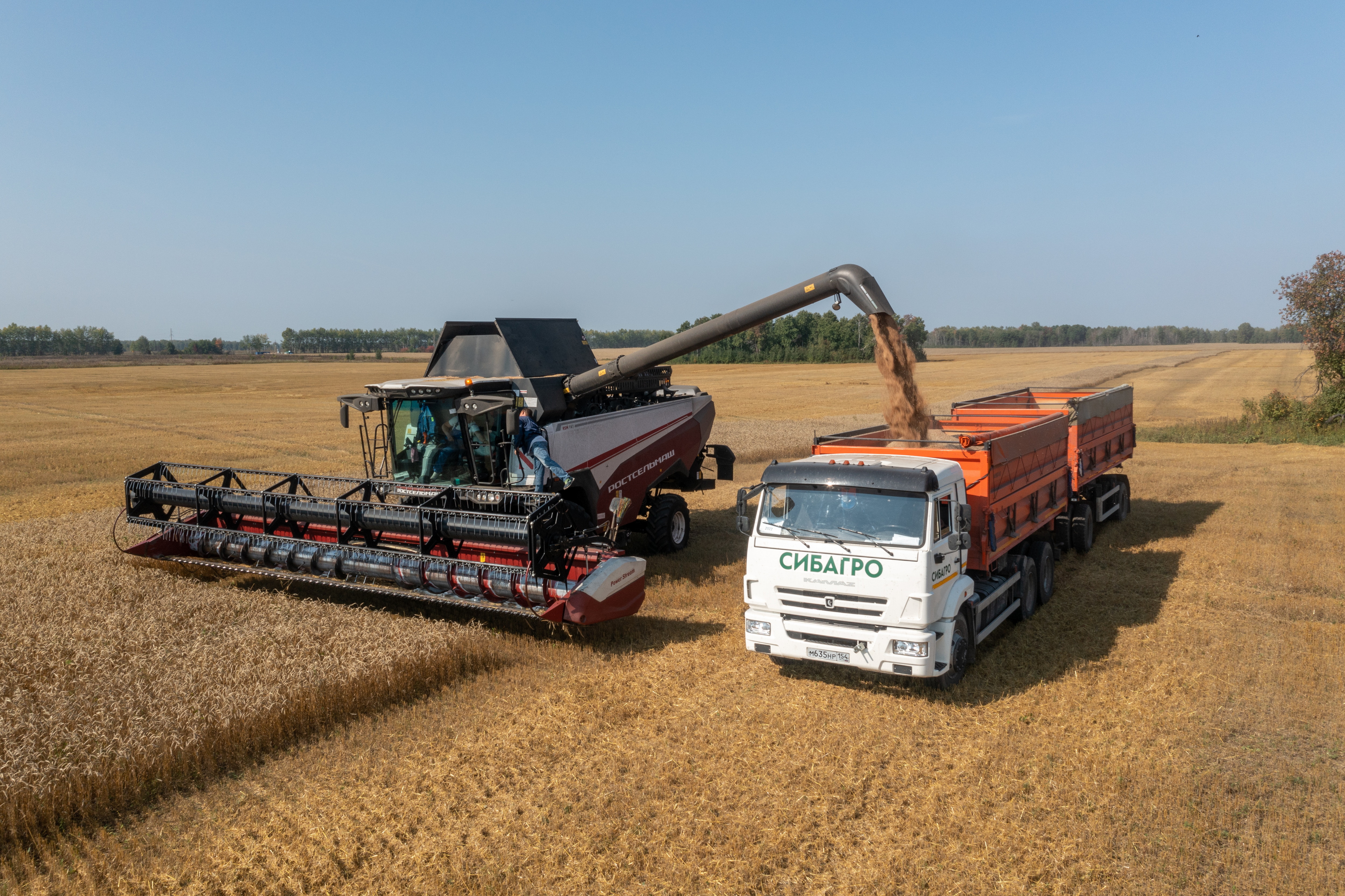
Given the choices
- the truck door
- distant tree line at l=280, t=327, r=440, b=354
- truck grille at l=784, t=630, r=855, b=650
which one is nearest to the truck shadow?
truck grille at l=784, t=630, r=855, b=650

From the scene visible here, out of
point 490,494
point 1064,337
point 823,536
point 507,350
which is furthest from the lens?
point 1064,337

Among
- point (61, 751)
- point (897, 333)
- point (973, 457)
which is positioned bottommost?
point (61, 751)

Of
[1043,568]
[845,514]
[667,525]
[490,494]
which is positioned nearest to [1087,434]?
[1043,568]

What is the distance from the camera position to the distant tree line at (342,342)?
156 m

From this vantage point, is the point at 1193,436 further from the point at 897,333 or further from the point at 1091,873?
the point at 1091,873

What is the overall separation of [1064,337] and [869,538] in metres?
197

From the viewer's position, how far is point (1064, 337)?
185 meters

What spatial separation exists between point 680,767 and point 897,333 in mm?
6273

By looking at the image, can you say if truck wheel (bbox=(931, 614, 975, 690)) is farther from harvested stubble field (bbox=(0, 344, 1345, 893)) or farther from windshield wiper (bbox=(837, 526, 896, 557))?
windshield wiper (bbox=(837, 526, 896, 557))

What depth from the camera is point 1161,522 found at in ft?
52.5

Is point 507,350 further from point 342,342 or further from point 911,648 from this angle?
point 342,342

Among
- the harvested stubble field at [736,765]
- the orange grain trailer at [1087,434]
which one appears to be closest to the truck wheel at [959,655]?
the harvested stubble field at [736,765]

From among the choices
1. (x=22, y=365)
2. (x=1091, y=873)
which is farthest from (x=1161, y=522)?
(x=22, y=365)

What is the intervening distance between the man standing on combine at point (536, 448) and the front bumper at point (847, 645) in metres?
3.61
